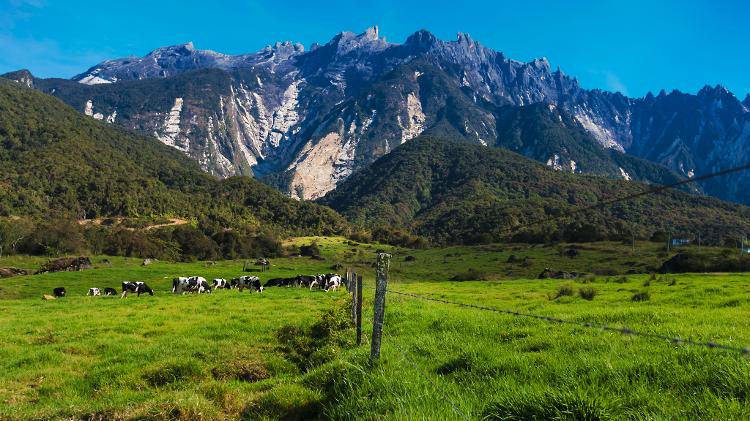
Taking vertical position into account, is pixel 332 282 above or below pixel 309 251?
above

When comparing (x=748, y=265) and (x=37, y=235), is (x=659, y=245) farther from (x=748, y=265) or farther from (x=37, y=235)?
(x=37, y=235)

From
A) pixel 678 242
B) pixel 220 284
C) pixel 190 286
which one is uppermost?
pixel 678 242

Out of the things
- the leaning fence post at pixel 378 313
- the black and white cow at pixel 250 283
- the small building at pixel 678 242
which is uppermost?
the small building at pixel 678 242

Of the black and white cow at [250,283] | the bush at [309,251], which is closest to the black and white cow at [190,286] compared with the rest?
the black and white cow at [250,283]

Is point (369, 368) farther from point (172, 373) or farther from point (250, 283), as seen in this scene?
point (250, 283)

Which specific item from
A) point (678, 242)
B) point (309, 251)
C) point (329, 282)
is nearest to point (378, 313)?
point (329, 282)

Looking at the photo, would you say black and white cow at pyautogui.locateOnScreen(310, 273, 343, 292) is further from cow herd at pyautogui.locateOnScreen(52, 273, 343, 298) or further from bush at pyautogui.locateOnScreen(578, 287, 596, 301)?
bush at pyautogui.locateOnScreen(578, 287, 596, 301)

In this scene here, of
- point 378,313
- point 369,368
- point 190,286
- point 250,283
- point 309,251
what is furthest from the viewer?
point 309,251

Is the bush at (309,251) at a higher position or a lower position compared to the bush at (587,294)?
lower

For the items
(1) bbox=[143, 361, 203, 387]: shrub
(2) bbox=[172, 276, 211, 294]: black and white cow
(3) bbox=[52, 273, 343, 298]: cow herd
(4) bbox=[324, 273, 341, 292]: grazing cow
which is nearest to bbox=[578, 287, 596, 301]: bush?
(1) bbox=[143, 361, 203, 387]: shrub

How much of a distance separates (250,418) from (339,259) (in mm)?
152164

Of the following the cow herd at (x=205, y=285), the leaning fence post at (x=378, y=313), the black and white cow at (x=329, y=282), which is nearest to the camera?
the leaning fence post at (x=378, y=313)

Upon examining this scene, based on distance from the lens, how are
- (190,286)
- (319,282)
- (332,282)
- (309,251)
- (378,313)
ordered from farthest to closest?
(309,251) < (319,282) < (332,282) < (190,286) < (378,313)

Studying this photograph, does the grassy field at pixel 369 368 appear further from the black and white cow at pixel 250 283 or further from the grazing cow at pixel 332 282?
the grazing cow at pixel 332 282
